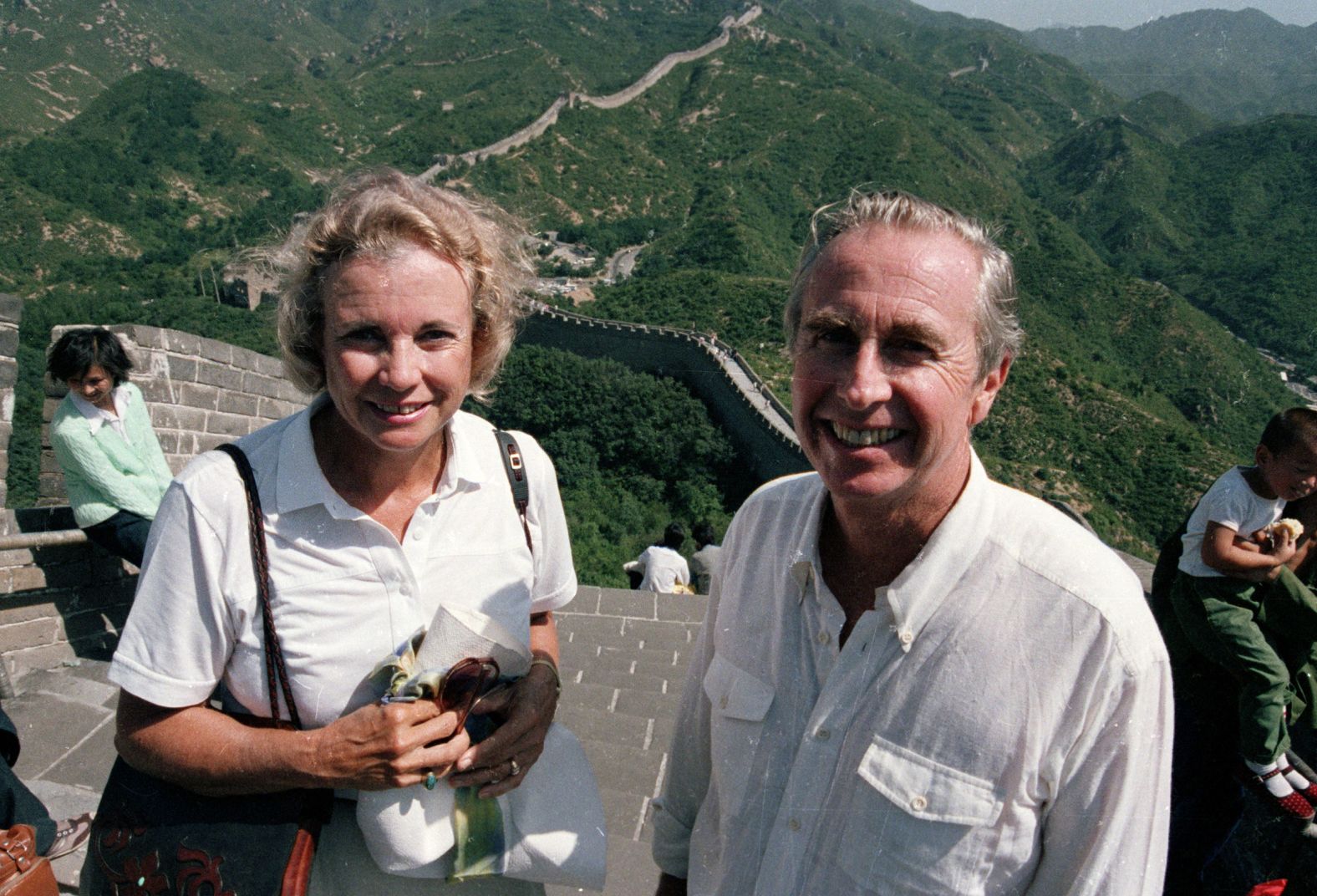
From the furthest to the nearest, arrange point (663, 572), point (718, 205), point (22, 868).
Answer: point (718, 205)
point (663, 572)
point (22, 868)

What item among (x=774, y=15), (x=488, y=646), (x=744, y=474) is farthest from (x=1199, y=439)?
(x=774, y=15)

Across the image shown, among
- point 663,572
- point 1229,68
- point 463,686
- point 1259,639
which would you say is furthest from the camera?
point 1229,68

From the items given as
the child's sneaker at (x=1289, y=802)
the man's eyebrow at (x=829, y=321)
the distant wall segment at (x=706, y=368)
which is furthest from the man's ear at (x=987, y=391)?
the distant wall segment at (x=706, y=368)

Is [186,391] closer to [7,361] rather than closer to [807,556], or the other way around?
[7,361]

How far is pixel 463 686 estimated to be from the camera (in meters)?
1.34

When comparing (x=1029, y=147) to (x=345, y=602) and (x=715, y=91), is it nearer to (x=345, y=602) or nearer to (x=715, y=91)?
(x=715, y=91)

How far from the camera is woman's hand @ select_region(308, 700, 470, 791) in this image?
1243 mm

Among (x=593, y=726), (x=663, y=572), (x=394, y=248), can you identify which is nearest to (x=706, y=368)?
(x=663, y=572)

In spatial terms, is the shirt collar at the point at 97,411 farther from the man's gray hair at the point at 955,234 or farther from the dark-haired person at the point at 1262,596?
the dark-haired person at the point at 1262,596

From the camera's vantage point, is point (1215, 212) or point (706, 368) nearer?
point (706, 368)

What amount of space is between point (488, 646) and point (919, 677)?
689 mm

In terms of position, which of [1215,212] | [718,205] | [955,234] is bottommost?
[955,234]

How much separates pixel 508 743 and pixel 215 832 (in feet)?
1.51

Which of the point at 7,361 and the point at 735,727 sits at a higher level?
the point at 735,727
